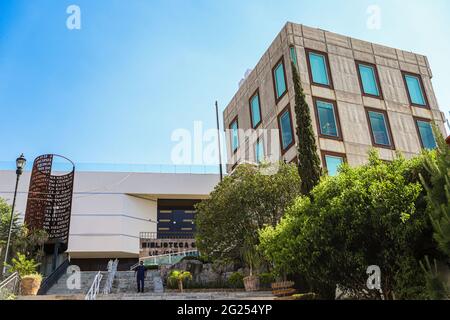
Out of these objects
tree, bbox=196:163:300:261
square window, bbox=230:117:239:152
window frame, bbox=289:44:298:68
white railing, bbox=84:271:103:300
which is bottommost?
white railing, bbox=84:271:103:300

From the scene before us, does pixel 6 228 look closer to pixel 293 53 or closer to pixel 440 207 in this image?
pixel 293 53

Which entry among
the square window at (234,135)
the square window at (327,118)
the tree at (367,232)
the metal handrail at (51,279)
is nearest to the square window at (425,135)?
the square window at (327,118)

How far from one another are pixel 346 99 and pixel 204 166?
18016 mm

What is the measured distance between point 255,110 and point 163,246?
42.3 ft

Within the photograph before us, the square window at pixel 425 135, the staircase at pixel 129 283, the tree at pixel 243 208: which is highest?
the square window at pixel 425 135

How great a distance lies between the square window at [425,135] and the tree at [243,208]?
11.1 meters

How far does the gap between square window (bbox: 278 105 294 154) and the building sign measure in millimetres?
12604

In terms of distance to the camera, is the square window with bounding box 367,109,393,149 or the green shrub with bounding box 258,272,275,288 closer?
the green shrub with bounding box 258,272,275,288

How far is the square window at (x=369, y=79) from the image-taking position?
90.4ft

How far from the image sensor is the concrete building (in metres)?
37.5

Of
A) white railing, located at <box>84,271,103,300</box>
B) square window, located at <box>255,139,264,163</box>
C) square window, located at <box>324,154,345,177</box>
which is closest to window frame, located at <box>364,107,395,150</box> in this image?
square window, located at <box>324,154,345,177</box>

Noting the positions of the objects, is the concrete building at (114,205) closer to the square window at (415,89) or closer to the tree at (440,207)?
A: the square window at (415,89)

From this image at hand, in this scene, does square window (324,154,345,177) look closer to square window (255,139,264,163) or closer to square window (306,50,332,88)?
square window (306,50,332,88)

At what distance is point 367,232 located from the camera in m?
11.7
